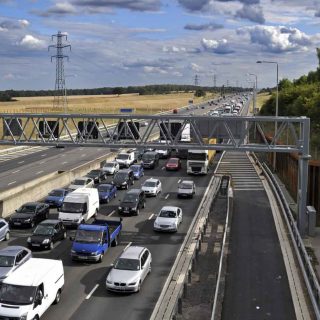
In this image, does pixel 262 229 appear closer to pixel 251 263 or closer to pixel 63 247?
pixel 251 263

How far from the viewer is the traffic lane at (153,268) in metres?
20.0

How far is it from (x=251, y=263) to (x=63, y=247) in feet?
33.4

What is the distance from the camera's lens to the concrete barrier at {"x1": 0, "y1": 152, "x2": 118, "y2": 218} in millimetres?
36344

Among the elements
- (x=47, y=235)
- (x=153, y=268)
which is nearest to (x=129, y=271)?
(x=153, y=268)

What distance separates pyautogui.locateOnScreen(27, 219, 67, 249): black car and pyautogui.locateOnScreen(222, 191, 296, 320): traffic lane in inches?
375

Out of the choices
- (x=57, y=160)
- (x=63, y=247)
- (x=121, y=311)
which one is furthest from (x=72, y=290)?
(x=57, y=160)

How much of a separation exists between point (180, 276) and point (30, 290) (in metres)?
7.84

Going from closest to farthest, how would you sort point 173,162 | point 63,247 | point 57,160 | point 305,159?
1. point 63,247
2. point 305,159
3. point 173,162
4. point 57,160

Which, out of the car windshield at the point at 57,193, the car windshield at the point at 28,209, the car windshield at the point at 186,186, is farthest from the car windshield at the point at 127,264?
the car windshield at the point at 186,186

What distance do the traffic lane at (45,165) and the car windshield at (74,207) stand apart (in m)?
14.6

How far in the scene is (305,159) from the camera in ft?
104

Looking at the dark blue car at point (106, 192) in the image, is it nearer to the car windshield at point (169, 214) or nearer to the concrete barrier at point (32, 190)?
the concrete barrier at point (32, 190)

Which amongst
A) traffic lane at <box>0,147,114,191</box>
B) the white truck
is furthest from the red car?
traffic lane at <box>0,147,114,191</box>

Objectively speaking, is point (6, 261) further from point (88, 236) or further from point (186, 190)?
point (186, 190)
